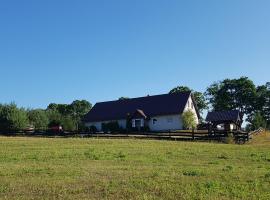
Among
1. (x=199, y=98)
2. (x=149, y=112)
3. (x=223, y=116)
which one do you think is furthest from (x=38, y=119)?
(x=199, y=98)

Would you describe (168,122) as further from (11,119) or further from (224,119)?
(11,119)

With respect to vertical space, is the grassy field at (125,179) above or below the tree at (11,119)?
below

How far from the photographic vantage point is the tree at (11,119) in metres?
64.4

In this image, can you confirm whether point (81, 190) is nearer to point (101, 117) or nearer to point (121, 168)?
point (121, 168)

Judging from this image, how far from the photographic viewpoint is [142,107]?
7688 cm

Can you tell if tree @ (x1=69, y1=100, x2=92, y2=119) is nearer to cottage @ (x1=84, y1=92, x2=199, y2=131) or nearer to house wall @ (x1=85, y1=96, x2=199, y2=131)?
cottage @ (x1=84, y1=92, x2=199, y2=131)

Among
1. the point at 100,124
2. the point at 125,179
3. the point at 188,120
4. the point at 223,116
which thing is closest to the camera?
the point at 125,179

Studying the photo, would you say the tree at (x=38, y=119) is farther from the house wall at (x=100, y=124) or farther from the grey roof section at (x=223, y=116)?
the grey roof section at (x=223, y=116)

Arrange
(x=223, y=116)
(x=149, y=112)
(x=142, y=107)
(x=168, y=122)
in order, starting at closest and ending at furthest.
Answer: (x=223, y=116), (x=168, y=122), (x=149, y=112), (x=142, y=107)

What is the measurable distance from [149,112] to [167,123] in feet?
11.5

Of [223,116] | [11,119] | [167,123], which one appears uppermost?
[223,116]

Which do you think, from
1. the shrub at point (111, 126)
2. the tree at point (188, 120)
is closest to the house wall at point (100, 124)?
the shrub at point (111, 126)

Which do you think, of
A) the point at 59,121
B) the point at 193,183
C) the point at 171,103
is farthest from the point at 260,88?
the point at 193,183

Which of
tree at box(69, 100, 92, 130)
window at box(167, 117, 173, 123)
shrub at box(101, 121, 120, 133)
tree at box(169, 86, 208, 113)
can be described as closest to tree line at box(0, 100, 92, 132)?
shrub at box(101, 121, 120, 133)
